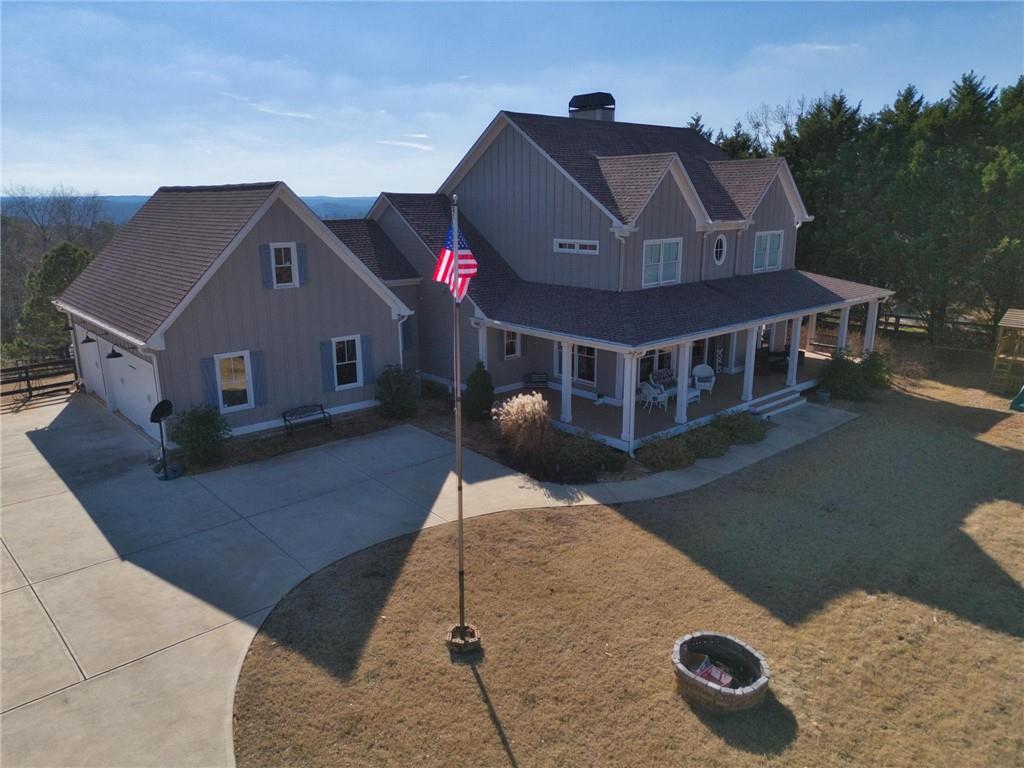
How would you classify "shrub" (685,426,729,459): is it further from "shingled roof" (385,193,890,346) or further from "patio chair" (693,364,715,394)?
"patio chair" (693,364,715,394)

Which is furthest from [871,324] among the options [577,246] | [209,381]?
[209,381]

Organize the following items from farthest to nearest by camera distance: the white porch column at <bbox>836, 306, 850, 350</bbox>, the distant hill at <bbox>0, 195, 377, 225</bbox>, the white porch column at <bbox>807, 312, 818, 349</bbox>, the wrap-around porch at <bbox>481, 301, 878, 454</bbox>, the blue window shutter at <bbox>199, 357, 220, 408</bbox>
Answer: the distant hill at <bbox>0, 195, 377, 225</bbox>, the white porch column at <bbox>807, 312, 818, 349</bbox>, the white porch column at <bbox>836, 306, 850, 350</bbox>, the wrap-around porch at <bbox>481, 301, 878, 454</bbox>, the blue window shutter at <bbox>199, 357, 220, 408</bbox>

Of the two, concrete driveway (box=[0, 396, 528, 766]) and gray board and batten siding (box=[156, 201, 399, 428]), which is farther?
gray board and batten siding (box=[156, 201, 399, 428])

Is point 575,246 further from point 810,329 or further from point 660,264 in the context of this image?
point 810,329

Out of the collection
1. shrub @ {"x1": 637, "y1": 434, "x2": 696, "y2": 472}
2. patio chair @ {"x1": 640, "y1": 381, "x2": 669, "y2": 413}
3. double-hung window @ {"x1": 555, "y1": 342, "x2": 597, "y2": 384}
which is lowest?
shrub @ {"x1": 637, "y1": 434, "x2": 696, "y2": 472}

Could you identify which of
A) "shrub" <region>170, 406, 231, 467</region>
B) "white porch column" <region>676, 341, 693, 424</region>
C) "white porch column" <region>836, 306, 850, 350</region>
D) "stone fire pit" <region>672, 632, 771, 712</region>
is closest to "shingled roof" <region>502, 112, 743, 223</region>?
"white porch column" <region>676, 341, 693, 424</region>

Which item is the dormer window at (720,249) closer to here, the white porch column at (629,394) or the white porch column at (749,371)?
the white porch column at (749,371)

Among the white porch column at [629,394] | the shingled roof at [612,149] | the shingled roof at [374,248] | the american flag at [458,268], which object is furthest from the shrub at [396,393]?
the american flag at [458,268]
